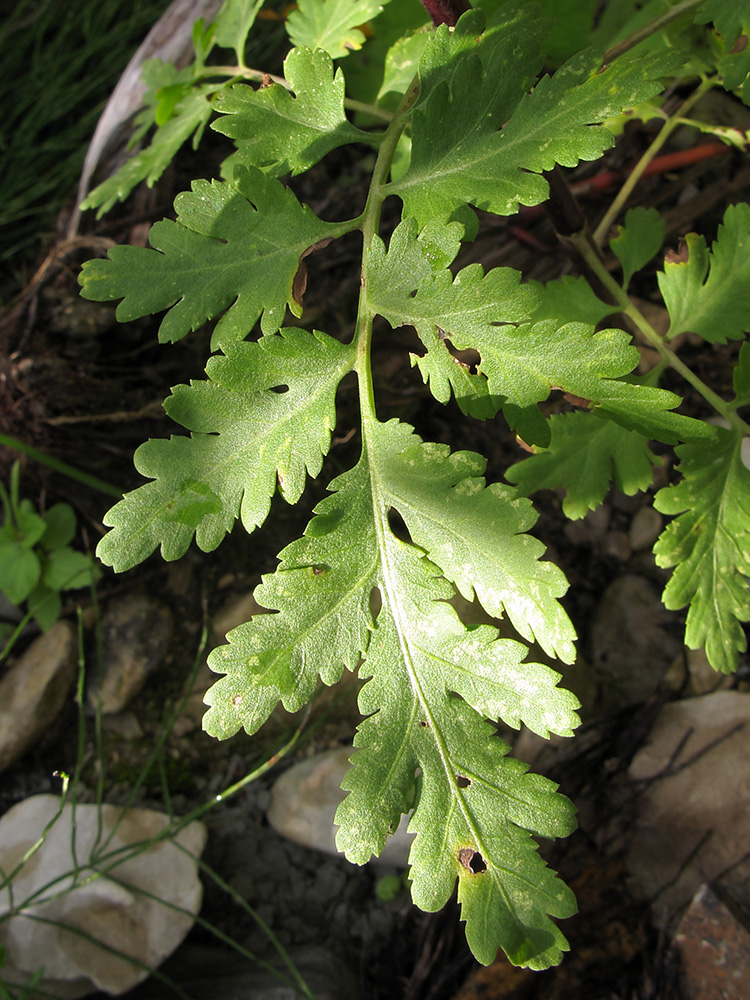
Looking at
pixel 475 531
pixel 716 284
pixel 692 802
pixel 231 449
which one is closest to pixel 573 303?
pixel 716 284

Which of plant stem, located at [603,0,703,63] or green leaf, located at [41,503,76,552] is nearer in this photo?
plant stem, located at [603,0,703,63]

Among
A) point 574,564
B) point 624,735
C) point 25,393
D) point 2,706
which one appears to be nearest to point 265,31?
point 25,393

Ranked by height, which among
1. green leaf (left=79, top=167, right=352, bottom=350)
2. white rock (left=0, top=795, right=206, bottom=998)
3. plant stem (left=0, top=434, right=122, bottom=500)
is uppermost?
green leaf (left=79, top=167, right=352, bottom=350)

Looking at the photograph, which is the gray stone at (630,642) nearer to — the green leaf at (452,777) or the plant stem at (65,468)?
the green leaf at (452,777)

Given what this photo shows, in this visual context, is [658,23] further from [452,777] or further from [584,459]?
[452,777]

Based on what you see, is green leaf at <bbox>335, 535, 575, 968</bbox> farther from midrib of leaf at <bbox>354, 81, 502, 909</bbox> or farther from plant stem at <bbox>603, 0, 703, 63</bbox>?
plant stem at <bbox>603, 0, 703, 63</bbox>

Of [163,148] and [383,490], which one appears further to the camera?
[163,148]

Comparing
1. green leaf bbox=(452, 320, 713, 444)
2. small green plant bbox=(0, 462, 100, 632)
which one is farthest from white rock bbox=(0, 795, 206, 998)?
green leaf bbox=(452, 320, 713, 444)

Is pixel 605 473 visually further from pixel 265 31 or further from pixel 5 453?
pixel 265 31
